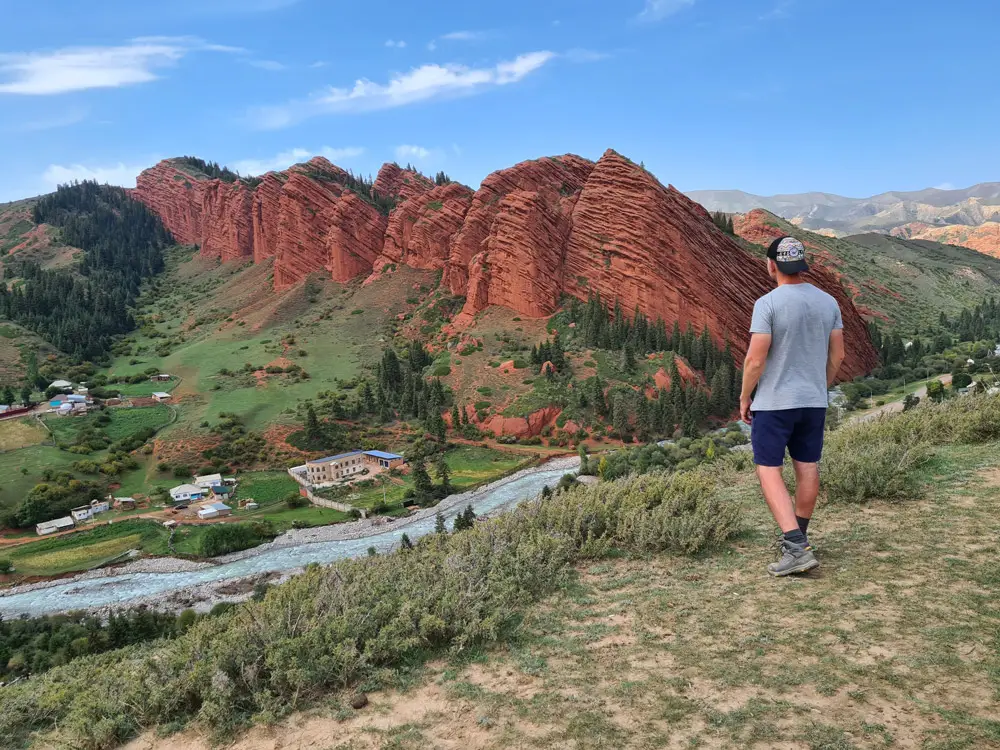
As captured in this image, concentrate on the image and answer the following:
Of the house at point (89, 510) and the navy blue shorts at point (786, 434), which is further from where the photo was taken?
the house at point (89, 510)

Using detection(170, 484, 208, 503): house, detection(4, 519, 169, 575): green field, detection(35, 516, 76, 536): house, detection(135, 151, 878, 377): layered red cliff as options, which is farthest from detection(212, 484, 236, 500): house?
detection(135, 151, 878, 377): layered red cliff

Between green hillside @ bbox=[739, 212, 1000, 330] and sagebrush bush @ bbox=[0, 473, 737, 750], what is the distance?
74358 millimetres

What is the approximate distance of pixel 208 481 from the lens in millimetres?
44625

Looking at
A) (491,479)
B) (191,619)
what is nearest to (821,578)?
(191,619)

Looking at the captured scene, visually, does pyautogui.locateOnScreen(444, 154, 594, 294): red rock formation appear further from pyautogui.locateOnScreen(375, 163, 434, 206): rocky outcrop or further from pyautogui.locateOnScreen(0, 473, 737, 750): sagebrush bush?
pyautogui.locateOnScreen(0, 473, 737, 750): sagebrush bush

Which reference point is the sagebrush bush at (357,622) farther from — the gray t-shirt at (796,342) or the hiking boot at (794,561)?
the gray t-shirt at (796,342)

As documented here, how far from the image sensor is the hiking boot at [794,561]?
17.0 ft

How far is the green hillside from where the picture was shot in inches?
3533

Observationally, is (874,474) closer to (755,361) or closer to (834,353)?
(834,353)

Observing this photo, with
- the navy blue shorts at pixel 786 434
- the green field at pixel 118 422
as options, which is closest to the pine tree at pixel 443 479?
the green field at pixel 118 422

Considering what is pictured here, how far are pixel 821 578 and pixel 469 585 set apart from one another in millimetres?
3238

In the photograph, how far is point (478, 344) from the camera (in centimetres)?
6316

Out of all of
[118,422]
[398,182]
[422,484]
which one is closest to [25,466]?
[118,422]

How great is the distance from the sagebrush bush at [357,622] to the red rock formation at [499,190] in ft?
240
